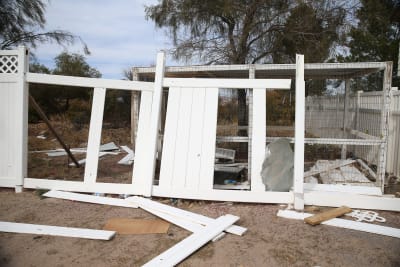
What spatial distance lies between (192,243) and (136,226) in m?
0.84

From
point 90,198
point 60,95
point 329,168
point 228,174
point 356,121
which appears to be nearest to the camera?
point 90,198

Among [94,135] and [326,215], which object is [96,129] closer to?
Result: [94,135]

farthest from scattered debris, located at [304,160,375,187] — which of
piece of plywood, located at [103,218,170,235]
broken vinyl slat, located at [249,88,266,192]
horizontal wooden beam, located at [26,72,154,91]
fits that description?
horizontal wooden beam, located at [26,72,154,91]

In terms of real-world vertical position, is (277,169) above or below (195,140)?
below

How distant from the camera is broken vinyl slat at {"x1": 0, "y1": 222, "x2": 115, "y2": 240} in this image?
3.19 m

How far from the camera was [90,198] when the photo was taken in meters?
4.33

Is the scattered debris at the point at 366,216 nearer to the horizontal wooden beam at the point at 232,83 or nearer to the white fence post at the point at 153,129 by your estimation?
the horizontal wooden beam at the point at 232,83

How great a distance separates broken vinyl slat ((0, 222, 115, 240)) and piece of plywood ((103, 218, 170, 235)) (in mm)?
183

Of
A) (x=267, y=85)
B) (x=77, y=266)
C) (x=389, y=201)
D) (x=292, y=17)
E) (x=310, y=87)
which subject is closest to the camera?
(x=77, y=266)

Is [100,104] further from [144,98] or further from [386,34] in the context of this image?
[386,34]

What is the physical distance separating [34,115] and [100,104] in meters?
11.1

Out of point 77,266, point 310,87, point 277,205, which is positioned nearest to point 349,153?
point 310,87

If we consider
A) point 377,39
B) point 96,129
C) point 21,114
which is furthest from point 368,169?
point 377,39

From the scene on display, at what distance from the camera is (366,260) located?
9.07 ft
